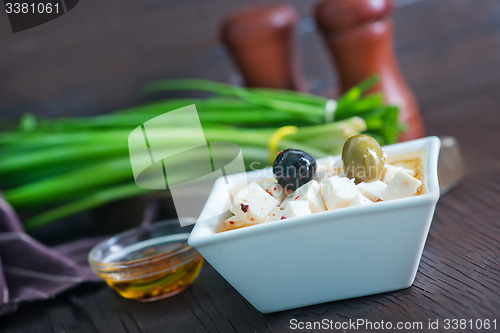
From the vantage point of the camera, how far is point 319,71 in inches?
69.9

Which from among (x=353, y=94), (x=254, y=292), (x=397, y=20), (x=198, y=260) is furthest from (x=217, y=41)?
(x=254, y=292)

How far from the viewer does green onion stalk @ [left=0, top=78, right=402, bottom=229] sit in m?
1.11

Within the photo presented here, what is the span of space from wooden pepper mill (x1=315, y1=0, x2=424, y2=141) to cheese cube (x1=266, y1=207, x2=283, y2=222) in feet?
2.16

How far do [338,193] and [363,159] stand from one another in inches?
2.9

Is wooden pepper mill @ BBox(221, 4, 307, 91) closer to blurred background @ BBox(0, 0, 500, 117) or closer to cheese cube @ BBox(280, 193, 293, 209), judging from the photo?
blurred background @ BBox(0, 0, 500, 117)

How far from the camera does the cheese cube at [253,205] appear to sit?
596 millimetres

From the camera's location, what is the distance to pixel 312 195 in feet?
1.94

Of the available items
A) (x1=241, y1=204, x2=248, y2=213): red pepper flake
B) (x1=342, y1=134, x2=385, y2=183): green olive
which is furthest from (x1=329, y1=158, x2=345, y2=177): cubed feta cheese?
(x1=241, y1=204, x2=248, y2=213): red pepper flake

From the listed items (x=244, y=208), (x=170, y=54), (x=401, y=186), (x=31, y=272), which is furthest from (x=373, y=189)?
(x=170, y=54)

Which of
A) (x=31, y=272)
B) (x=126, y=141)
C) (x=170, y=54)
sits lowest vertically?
(x=31, y=272)

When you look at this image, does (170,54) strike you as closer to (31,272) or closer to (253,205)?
(31,272)

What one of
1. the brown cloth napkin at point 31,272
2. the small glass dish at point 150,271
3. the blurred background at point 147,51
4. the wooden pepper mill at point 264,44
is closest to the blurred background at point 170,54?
the blurred background at point 147,51

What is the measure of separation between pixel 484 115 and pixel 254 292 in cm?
103

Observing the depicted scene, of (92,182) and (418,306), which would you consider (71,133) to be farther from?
(418,306)
